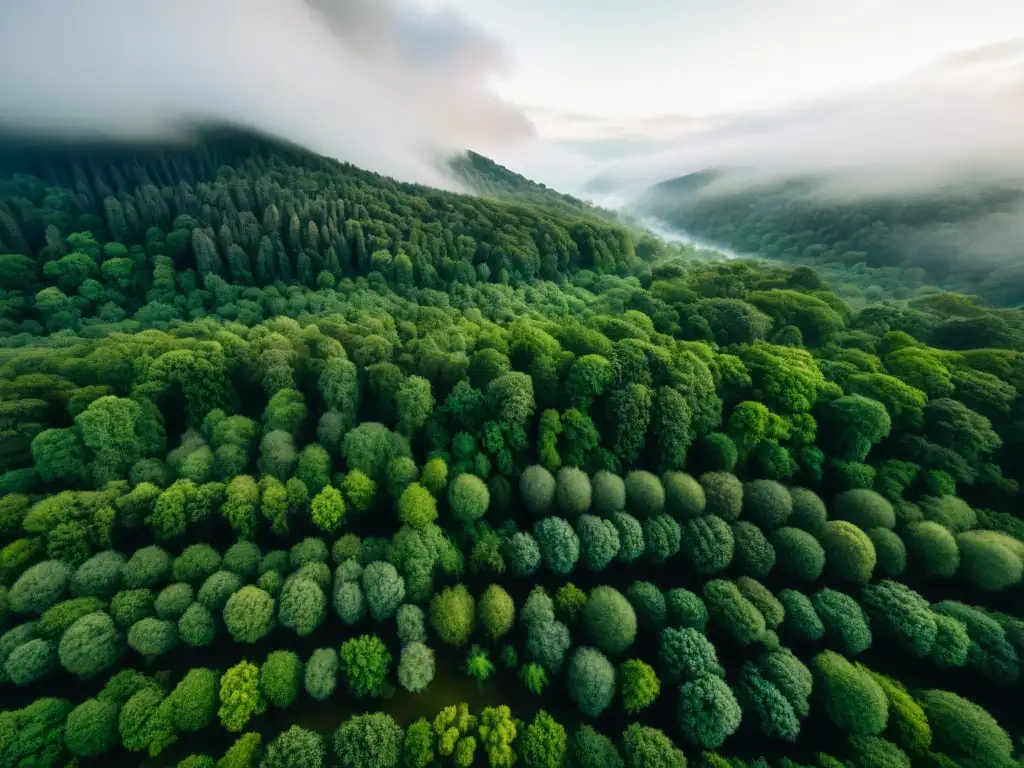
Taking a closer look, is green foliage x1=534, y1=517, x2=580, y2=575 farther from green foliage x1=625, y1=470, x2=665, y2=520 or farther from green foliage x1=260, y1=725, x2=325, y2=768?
green foliage x1=260, y1=725, x2=325, y2=768

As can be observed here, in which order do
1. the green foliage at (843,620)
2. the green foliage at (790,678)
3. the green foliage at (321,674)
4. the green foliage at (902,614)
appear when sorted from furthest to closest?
the green foliage at (843,620) → the green foliage at (902,614) → the green foliage at (321,674) → the green foliage at (790,678)

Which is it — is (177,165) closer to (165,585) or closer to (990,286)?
(165,585)

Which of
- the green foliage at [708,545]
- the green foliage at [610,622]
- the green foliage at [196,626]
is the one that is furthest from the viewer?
the green foliage at [708,545]

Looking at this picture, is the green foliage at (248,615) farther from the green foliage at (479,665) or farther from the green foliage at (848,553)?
the green foliage at (848,553)

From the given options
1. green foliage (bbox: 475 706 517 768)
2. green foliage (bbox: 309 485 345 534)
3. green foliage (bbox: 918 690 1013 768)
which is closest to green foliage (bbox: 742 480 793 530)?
green foliage (bbox: 918 690 1013 768)

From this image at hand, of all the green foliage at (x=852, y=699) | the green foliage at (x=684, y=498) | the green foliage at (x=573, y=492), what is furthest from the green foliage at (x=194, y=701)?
the green foliage at (x=852, y=699)

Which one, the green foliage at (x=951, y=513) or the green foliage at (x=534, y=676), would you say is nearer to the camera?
the green foliage at (x=534, y=676)

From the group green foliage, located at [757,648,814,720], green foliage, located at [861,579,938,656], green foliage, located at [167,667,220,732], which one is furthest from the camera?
green foliage, located at [861,579,938,656]
